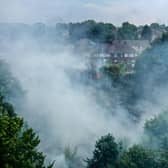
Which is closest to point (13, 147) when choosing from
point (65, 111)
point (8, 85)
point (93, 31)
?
point (65, 111)

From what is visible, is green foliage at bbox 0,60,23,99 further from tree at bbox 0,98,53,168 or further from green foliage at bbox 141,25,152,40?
green foliage at bbox 141,25,152,40

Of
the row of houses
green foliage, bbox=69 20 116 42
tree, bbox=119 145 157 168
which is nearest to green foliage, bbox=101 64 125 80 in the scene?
the row of houses

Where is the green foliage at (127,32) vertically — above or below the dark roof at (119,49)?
above

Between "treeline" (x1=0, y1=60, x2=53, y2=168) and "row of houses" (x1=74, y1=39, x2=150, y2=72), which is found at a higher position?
"row of houses" (x1=74, y1=39, x2=150, y2=72)

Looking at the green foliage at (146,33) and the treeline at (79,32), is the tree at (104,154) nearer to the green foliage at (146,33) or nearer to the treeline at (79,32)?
the treeline at (79,32)

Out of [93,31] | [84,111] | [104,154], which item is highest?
[93,31]

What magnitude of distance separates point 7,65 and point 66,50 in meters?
13.2

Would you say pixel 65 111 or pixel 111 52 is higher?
pixel 111 52

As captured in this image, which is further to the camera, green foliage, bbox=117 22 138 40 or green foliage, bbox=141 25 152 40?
green foliage, bbox=141 25 152 40

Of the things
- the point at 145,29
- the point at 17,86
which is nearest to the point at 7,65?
the point at 17,86

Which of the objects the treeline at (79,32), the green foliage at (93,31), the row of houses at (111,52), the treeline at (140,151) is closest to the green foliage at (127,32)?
the treeline at (79,32)

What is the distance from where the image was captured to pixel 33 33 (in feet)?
135

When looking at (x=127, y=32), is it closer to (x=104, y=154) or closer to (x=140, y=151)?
(x=104, y=154)

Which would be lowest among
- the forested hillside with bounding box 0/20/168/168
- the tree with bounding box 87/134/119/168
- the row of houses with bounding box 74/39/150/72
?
the tree with bounding box 87/134/119/168
